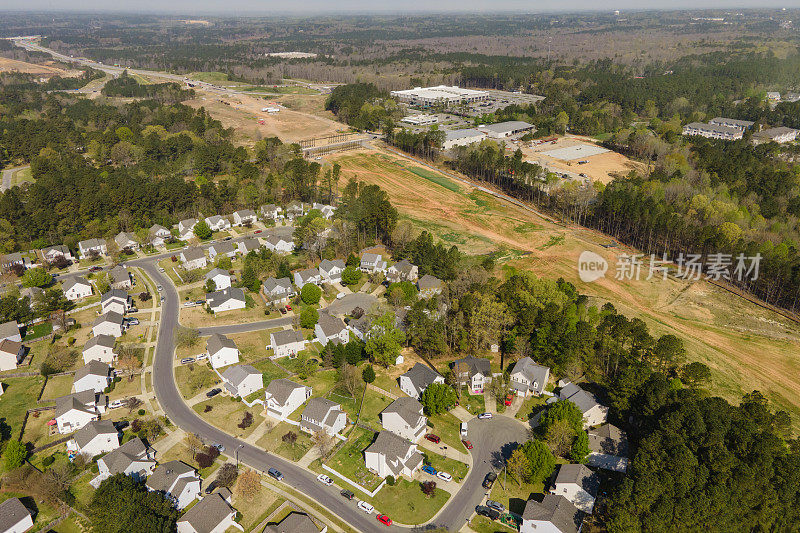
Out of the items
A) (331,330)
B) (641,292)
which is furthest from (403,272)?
(641,292)

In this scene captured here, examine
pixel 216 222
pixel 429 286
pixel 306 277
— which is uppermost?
pixel 429 286

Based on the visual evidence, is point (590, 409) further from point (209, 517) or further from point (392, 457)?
point (209, 517)

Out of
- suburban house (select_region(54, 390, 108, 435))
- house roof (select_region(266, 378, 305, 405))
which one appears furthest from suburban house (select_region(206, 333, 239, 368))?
suburban house (select_region(54, 390, 108, 435))

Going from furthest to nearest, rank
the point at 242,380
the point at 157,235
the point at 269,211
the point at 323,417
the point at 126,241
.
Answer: the point at 269,211
the point at 157,235
the point at 126,241
the point at 242,380
the point at 323,417

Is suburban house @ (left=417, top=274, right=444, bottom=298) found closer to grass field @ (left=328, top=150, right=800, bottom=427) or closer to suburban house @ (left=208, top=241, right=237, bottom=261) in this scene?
grass field @ (left=328, top=150, right=800, bottom=427)

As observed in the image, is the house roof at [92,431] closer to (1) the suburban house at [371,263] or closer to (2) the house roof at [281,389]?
(2) the house roof at [281,389]

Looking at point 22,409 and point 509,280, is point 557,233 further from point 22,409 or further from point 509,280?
point 22,409
